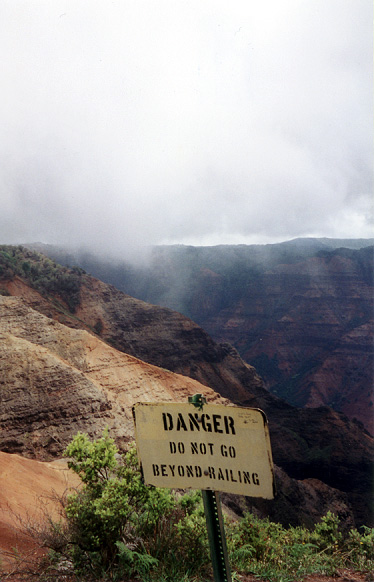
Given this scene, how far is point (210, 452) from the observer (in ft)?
9.23

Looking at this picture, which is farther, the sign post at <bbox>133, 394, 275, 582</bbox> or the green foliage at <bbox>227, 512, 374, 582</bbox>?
the green foliage at <bbox>227, 512, 374, 582</bbox>

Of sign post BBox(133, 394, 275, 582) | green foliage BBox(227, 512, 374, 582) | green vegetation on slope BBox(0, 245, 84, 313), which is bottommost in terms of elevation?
green foliage BBox(227, 512, 374, 582)

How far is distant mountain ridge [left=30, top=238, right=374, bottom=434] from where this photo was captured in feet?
219

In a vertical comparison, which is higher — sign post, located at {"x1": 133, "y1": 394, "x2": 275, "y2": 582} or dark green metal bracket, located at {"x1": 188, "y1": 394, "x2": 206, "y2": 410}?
dark green metal bracket, located at {"x1": 188, "y1": 394, "x2": 206, "y2": 410}

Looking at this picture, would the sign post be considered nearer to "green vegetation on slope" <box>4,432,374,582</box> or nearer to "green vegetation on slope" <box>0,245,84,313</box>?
"green vegetation on slope" <box>4,432,374,582</box>

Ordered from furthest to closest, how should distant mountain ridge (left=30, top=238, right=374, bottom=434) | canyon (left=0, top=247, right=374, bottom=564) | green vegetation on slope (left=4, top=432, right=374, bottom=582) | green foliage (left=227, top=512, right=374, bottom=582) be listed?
distant mountain ridge (left=30, top=238, right=374, bottom=434) → canyon (left=0, top=247, right=374, bottom=564) → green foliage (left=227, top=512, right=374, bottom=582) → green vegetation on slope (left=4, top=432, right=374, bottom=582)

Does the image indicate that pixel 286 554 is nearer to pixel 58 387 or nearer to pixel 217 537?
pixel 217 537

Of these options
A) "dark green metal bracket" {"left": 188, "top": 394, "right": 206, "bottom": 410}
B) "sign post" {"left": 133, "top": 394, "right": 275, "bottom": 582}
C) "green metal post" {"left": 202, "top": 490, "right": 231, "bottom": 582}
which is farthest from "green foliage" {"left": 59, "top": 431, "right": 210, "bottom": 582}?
"dark green metal bracket" {"left": 188, "top": 394, "right": 206, "bottom": 410}

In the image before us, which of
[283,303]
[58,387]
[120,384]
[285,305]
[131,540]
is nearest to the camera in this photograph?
[131,540]

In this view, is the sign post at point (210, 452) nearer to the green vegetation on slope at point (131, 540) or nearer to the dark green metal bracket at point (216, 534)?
the dark green metal bracket at point (216, 534)

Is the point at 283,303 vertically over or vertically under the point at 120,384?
over

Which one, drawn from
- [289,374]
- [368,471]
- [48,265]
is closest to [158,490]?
[368,471]

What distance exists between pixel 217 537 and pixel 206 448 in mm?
604

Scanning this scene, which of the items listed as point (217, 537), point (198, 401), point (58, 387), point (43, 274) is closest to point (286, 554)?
point (217, 537)
